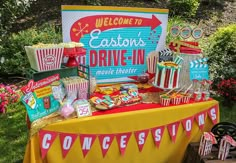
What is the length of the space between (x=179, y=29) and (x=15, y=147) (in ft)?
6.72

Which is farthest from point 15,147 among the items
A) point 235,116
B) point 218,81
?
point 218,81

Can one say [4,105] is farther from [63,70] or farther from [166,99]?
[166,99]

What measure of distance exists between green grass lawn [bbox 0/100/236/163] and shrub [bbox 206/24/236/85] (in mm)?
688

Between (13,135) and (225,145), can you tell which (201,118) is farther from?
(13,135)

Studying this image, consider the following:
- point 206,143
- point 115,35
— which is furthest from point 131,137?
point 115,35

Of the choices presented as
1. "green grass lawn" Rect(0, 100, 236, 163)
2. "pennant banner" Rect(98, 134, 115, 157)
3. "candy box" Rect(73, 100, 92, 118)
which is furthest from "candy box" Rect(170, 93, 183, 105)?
"green grass lawn" Rect(0, 100, 236, 163)

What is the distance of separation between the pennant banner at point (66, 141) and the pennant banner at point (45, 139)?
0.05 meters

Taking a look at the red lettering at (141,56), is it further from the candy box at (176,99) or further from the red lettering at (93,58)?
the candy box at (176,99)

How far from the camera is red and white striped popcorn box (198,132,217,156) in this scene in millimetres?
2004

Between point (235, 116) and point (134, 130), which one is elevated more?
point (134, 130)

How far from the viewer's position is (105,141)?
1.90 meters

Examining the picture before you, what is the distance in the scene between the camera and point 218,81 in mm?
4406

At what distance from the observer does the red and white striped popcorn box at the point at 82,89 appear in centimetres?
195

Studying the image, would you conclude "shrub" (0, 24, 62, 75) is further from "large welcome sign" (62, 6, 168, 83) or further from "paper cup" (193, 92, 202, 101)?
"paper cup" (193, 92, 202, 101)
